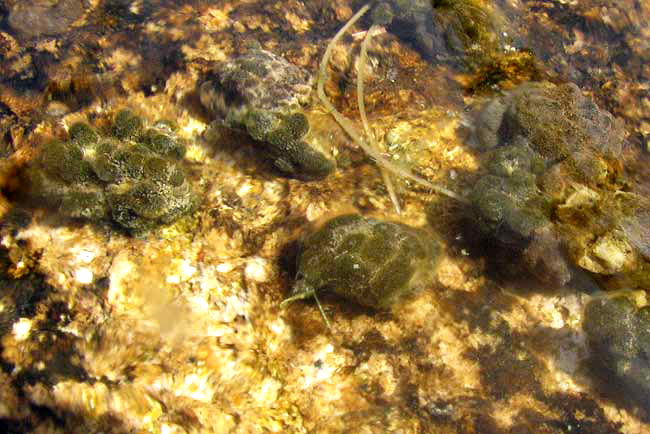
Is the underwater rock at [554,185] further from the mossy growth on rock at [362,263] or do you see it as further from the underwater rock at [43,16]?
the underwater rock at [43,16]

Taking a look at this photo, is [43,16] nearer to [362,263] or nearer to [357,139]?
[357,139]

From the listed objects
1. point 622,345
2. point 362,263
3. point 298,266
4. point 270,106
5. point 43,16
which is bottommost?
point 622,345

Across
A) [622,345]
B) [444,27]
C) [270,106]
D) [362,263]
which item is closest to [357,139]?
[270,106]

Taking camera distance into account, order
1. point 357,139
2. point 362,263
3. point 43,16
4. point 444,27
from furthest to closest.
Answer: point 43,16 < point 444,27 < point 357,139 < point 362,263

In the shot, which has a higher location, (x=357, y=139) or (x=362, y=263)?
(x=357, y=139)

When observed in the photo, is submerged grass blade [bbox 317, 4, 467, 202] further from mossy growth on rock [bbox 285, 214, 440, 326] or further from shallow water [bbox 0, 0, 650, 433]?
mossy growth on rock [bbox 285, 214, 440, 326]

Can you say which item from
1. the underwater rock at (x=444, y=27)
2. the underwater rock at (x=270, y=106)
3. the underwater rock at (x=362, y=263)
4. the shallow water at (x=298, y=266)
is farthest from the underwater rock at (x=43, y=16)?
the underwater rock at (x=362, y=263)

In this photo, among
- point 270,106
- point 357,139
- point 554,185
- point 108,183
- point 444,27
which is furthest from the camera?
point 444,27
